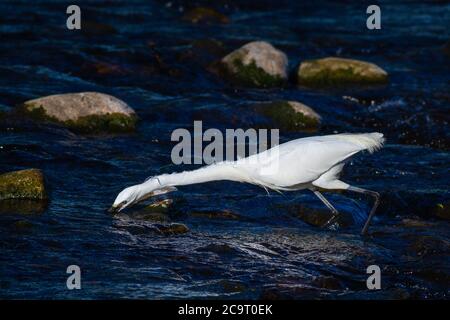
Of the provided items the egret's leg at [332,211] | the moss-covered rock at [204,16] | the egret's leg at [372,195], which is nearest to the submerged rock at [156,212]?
the egret's leg at [332,211]

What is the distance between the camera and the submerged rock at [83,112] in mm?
9320

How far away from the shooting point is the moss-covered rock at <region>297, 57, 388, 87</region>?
11.5 meters

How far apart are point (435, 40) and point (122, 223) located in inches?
318

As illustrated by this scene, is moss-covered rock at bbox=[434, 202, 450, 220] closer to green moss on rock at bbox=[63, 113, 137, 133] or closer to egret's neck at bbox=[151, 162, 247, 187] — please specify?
egret's neck at bbox=[151, 162, 247, 187]

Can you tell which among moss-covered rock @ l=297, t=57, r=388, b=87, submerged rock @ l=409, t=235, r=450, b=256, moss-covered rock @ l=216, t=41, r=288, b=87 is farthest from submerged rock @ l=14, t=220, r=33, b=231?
moss-covered rock @ l=297, t=57, r=388, b=87

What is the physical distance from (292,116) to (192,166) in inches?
68.1

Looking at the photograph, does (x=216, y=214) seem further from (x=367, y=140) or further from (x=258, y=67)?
(x=258, y=67)

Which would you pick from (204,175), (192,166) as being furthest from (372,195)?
(192,166)

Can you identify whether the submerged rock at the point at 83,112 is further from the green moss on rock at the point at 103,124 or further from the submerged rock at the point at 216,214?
the submerged rock at the point at 216,214

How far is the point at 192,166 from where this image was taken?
28.2 ft

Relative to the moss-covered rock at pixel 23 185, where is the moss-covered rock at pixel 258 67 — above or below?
above

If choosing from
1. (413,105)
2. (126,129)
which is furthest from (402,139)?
(126,129)

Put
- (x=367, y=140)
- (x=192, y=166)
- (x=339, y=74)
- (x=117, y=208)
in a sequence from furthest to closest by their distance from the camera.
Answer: (x=339, y=74) → (x=192, y=166) → (x=367, y=140) → (x=117, y=208)

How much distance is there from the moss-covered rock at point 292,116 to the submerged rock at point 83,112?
62.4 inches
